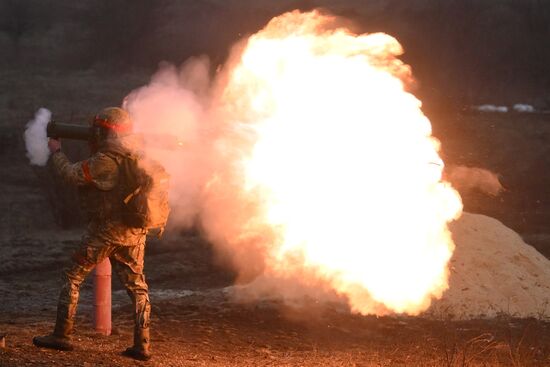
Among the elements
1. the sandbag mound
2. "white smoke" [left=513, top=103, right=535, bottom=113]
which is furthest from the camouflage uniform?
"white smoke" [left=513, top=103, right=535, bottom=113]

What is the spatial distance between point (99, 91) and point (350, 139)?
28.8m

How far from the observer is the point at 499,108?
1379 inches

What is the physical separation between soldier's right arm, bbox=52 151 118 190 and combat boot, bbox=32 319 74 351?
131 centimetres

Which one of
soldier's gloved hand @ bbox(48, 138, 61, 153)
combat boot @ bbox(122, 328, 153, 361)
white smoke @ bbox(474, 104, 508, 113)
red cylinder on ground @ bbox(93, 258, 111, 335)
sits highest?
white smoke @ bbox(474, 104, 508, 113)

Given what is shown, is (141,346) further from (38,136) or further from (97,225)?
(38,136)

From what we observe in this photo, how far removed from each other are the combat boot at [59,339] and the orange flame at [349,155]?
4610 millimetres

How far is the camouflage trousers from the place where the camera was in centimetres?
652

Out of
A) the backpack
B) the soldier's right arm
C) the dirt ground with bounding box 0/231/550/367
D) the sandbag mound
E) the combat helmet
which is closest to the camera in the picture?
the soldier's right arm

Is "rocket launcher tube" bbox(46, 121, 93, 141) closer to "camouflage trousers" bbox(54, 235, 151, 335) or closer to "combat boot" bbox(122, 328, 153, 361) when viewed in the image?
"camouflage trousers" bbox(54, 235, 151, 335)

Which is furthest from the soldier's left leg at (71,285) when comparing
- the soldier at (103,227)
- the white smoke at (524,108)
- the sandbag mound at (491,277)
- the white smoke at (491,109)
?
the white smoke at (524,108)

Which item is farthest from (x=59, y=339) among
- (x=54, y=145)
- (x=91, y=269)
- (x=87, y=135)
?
(x=87, y=135)

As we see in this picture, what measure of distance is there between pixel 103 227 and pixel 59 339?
1126 mm

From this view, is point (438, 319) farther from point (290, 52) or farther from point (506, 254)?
point (290, 52)

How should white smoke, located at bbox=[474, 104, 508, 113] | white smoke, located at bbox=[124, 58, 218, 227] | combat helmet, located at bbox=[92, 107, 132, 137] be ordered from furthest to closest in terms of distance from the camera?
1. white smoke, located at bbox=[474, 104, 508, 113]
2. white smoke, located at bbox=[124, 58, 218, 227]
3. combat helmet, located at bbox=[92, 107, 132, 137]
